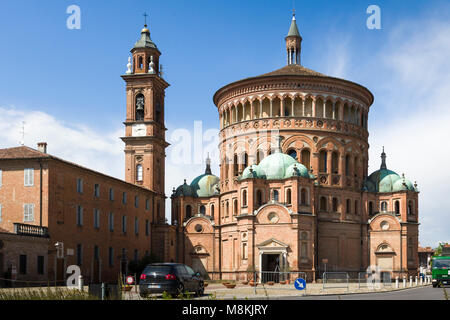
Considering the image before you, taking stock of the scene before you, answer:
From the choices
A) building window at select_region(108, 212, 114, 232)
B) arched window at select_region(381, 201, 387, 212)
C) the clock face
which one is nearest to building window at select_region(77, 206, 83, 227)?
building window at select_region(108, 212, 114, 232)

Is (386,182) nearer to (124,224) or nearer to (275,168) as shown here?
(275,168)

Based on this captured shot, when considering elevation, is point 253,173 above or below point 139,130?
below

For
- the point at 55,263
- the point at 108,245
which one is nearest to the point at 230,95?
the point at 108,245

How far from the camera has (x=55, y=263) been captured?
4734 cm

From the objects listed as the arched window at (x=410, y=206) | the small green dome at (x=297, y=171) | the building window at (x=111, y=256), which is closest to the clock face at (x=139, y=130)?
the building window at (x=111, y=256)

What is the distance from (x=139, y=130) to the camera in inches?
2808

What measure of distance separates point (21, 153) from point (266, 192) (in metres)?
25.3

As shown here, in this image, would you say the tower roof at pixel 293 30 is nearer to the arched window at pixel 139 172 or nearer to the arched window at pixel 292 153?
the arched window at pixel 292 153

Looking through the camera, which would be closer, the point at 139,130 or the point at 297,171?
the point at 297,171

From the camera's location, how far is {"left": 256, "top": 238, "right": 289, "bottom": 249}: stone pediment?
61.0 meters

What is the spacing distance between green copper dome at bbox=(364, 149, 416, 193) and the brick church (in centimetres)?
13

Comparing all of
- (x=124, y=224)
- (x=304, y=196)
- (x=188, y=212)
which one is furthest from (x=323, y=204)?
(x=124, y=224)

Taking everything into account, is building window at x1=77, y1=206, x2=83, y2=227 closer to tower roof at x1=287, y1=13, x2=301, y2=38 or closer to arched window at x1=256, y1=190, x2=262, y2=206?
arched window at x1=256, y1=190, x2=262, y2=206
